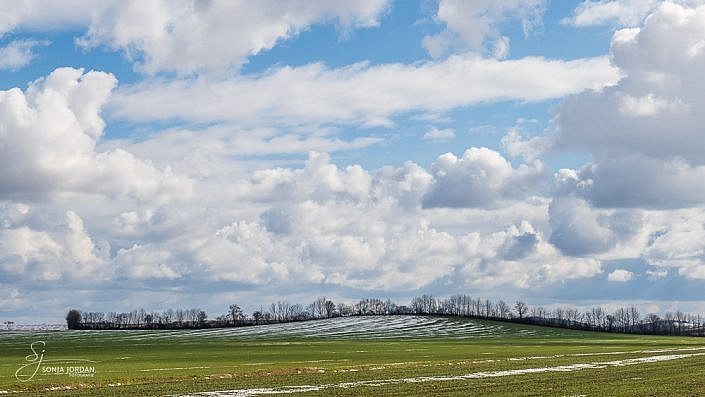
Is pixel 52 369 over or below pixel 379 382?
below

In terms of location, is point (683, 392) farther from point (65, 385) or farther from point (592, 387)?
point (65, 385)

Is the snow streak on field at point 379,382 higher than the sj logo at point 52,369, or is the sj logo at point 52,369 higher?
the snow streak on field at point 379,382

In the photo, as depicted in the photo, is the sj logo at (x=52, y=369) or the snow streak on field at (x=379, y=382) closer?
the snow streak on field at (x=379, y=382)

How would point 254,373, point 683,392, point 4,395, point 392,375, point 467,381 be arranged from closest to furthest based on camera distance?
point 683,392 < point 4,395 < point 467,381 < point 392,375 < point 254,373

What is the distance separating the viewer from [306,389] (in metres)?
46.8

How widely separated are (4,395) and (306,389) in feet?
54.5

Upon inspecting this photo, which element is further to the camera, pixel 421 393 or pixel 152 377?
pixel 152 377

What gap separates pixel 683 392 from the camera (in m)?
41.6

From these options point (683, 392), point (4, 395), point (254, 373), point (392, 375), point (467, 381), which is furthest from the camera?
point (254, 373)

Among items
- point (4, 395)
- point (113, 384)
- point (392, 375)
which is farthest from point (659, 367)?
point (4, 395)

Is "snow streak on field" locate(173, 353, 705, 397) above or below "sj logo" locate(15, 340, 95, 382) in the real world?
above

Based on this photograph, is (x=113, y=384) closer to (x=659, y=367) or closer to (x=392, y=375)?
(x=392, y=375)

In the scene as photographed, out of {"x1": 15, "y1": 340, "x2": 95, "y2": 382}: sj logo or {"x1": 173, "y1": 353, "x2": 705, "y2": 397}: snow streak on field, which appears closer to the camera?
{"x1": 173, "y1": 353, "x2": 705, "y2": 397}: snow streak on field

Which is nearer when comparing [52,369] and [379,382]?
[379,382]
